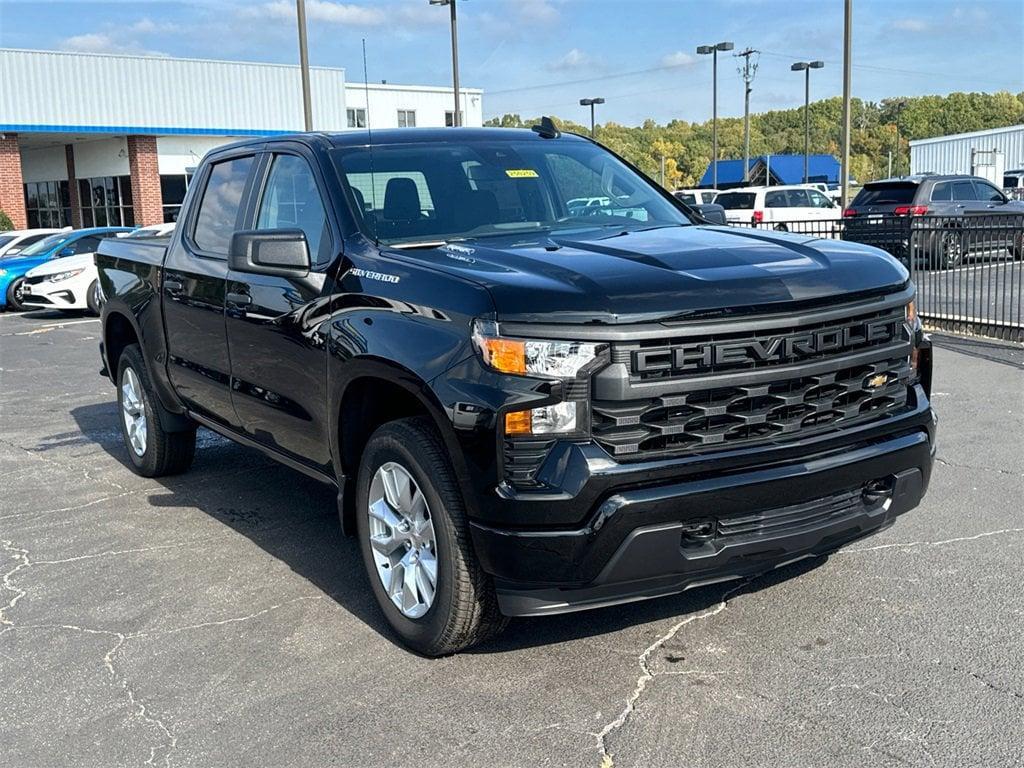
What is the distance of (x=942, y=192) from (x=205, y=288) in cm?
1910

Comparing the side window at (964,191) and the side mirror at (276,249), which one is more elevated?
the side window at (964,191)

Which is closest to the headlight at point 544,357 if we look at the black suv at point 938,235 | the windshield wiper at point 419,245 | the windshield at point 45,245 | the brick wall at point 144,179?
the windshield wiper at point 419,245

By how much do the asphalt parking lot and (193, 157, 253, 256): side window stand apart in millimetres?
1527

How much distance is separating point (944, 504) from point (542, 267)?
303 centimetres

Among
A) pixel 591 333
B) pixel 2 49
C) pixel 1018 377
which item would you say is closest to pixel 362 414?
pixel 591 333

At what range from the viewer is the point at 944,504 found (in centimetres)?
560

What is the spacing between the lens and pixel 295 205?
4918 millimetres

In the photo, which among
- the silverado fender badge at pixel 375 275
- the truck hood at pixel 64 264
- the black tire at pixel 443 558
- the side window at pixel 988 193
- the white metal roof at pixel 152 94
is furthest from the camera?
the white metal roof at pixel 152 94

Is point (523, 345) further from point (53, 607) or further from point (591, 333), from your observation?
point (53, 607)

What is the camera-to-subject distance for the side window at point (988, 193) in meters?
Result: 21.9

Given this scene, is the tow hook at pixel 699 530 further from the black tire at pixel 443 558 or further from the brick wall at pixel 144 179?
the brick wall at pixel 144 179

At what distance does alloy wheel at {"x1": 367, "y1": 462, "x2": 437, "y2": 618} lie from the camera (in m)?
3.84

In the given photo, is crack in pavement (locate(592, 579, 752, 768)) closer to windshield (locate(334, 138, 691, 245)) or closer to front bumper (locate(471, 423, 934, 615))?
front bumper (locate(471, 423, 934, 615))

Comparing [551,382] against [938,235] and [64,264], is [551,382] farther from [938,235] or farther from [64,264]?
[64,264]
